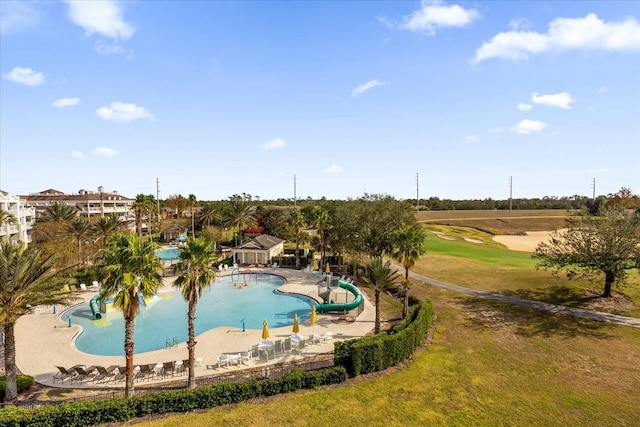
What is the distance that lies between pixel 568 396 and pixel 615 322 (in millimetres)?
15012

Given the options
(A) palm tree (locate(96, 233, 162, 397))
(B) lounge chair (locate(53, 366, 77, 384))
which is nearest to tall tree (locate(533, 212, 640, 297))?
(A) palm tree (locate(96, 233, 162, 397))

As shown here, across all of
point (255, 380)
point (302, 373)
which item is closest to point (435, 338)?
point (302, 373)

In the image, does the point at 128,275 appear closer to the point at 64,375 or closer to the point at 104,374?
the point at 104,374

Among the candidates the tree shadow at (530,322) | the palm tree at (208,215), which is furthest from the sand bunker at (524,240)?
the palm tree at (208,215)

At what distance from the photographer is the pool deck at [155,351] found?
22531mm

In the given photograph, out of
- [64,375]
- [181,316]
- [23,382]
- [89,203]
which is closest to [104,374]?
[64,375]

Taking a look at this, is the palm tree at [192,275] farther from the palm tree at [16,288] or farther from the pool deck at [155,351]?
the palm tree at [16,288]

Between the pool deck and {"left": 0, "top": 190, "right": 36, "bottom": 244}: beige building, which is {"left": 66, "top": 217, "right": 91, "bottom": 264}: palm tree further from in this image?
the pool deck

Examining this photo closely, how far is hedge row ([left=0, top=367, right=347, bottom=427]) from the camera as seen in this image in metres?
16.1

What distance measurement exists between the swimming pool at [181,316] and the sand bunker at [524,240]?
53.8 metres

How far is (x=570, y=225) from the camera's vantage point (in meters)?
36.0

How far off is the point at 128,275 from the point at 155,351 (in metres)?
10.9

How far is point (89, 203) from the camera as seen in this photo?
91875mm

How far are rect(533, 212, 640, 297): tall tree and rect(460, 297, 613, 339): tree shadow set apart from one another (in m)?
6.46
